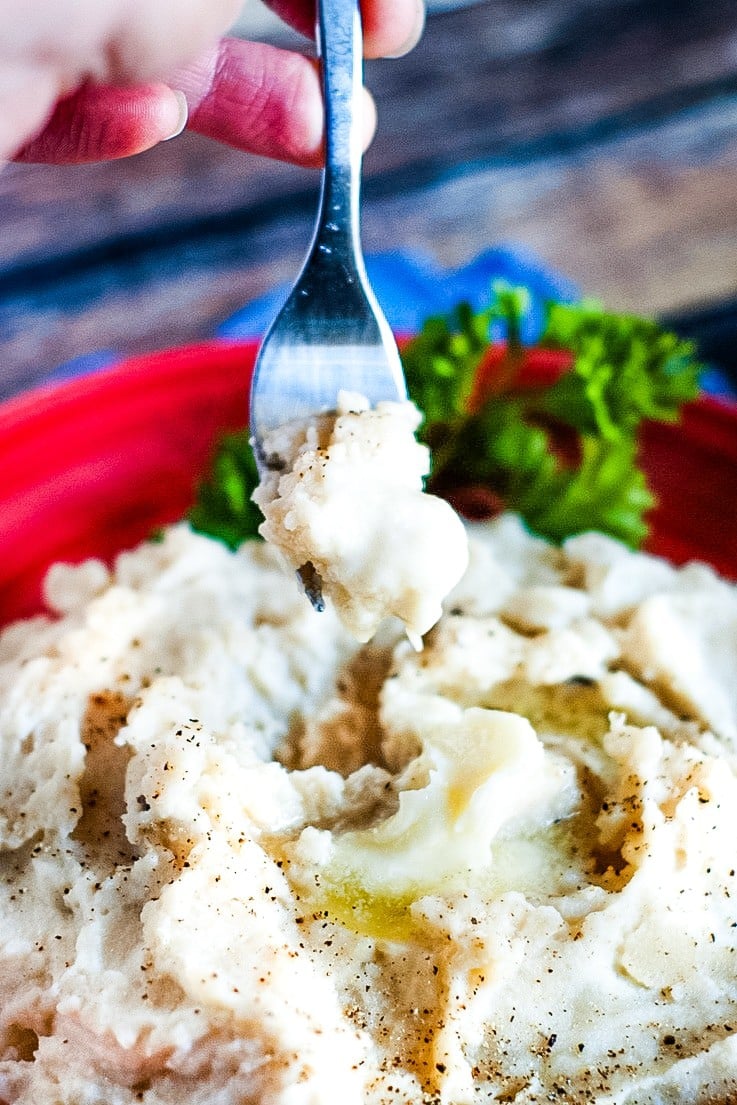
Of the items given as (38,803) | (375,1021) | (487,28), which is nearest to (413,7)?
(38,803)

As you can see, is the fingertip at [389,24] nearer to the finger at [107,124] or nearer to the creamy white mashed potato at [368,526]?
the finger at [107,124]

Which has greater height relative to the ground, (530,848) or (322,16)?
(322,16)

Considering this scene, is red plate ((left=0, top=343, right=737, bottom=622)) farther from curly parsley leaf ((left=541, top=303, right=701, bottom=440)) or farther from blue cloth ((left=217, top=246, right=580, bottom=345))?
blue cloth ((left=217, top=246, right=580, bottom=345))

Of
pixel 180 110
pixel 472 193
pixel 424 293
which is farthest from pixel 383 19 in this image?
pixel 472 193

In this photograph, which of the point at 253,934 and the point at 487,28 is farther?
the point at 487,28

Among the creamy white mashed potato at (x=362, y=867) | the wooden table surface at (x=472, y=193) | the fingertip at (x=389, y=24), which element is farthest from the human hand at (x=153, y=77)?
the wooden table surface at (x=472, y=193)

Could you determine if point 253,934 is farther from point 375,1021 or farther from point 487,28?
point 487,28

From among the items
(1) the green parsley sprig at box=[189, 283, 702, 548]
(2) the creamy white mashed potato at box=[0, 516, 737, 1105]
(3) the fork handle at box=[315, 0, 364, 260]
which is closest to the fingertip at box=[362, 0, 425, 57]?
(3) the fork handle at box=[315, 0, 364, 260]
